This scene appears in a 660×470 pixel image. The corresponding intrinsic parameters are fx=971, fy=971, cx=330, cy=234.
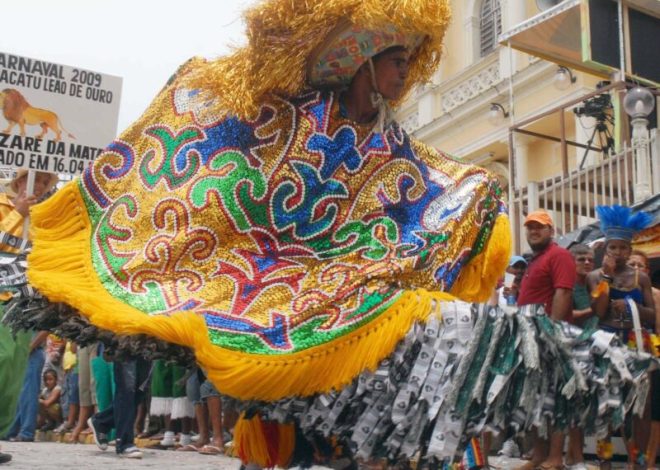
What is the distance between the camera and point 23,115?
6.82 meters

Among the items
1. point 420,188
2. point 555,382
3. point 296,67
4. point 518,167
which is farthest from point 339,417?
point 518,167

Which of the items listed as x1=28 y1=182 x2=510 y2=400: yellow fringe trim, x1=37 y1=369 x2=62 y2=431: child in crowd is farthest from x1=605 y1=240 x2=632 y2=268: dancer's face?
x1=37 y1=369 x2=62 y2=431: child in crowd

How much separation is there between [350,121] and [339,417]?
1.17 metres

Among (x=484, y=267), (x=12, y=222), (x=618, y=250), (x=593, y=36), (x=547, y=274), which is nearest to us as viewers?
(x=484, y=267)

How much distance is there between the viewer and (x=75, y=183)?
12.2 ft

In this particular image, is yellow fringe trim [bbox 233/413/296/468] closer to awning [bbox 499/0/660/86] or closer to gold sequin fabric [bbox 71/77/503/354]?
gold sequin fabric [bbox 71/77/503/354]

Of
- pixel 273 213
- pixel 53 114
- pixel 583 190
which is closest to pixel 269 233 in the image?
pixel 273 213

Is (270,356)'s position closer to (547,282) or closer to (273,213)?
(273,213)

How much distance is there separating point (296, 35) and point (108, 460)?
4.17 metres

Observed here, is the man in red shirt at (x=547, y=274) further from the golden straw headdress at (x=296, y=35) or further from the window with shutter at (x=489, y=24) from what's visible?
the window with shutter at (x=489, y=24)

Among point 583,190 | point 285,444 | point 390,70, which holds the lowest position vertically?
point 285,444

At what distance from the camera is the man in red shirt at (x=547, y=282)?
18.6ft

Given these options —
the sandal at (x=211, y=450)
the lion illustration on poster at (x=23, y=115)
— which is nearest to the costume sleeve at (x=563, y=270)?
the sandal at (x=211, y=450)

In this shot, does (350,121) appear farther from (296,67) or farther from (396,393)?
(396,393)
